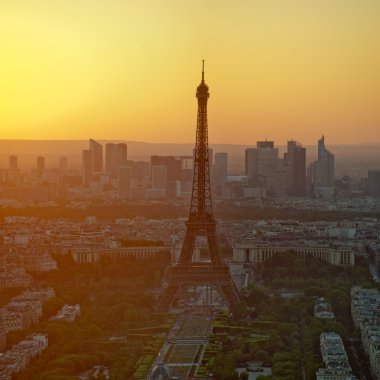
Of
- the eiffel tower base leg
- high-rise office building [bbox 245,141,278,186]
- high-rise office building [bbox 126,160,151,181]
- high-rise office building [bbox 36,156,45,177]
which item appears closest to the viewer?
the eiffel tower base leg

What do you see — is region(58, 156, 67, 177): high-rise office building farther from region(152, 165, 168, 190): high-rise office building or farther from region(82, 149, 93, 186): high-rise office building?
region(152, 165, 168, 190): high-rise office building

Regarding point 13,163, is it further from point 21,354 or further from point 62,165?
point 21,354

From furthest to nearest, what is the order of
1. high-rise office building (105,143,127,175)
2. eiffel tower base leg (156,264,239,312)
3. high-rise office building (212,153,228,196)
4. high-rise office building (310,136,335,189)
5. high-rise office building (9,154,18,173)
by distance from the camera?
high-rise office building (105,143,127,175)
high-rise office building (9,154,18,173)
high-rise office building (310,136,335,189)
high-rise office building (212,153,228,196)
eiffel tower base leg (156,264,239,312)

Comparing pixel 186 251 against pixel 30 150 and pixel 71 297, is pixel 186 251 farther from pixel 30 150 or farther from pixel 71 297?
pixel 30 150

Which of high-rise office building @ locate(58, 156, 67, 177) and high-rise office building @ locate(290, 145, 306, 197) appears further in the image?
high-rise office building @ locate(58, 156, 67, 177)

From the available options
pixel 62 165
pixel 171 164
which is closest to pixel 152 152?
pixel 171 164

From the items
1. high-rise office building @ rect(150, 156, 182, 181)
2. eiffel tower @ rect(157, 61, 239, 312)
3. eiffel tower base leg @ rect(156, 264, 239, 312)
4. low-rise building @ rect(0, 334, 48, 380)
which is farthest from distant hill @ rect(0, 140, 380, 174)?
low-rise building @ rect(0, 334, 48, 380)

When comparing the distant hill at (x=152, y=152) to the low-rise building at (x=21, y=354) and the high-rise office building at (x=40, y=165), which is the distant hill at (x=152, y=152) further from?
the low-rise building at (x=21, y=354)

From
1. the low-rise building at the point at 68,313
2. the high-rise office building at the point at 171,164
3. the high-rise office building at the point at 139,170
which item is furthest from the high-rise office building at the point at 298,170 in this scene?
the low-rise building at the point at 68,313
